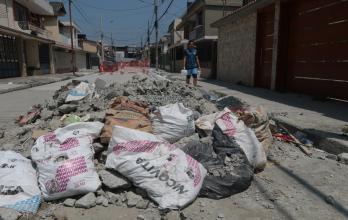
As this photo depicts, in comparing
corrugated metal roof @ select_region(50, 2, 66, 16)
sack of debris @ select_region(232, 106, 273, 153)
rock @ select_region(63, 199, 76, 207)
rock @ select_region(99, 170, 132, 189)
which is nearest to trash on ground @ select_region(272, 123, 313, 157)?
sack of debris @ select_region(232, 106, 273, 153)

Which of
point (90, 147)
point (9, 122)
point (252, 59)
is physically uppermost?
point (252, 59)

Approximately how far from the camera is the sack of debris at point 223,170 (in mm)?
3271

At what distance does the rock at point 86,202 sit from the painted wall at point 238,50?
11227mm

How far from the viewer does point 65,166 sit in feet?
10.4

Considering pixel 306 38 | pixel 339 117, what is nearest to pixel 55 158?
pixel 339 117

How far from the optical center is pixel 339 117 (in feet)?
19.7

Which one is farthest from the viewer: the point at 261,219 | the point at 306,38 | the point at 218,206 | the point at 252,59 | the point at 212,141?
the point at 252,59

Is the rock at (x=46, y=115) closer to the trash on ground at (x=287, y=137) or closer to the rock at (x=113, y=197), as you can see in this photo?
the rock at (x=113, y=197)

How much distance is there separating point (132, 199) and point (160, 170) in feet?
1.26

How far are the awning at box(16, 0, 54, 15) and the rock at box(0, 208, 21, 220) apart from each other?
28.3m

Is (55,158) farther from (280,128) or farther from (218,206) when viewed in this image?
(280,128)

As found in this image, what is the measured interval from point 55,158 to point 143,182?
3.11ft

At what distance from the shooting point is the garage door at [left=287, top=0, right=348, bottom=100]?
7.96 metres

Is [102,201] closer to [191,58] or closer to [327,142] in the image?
[327,142]
